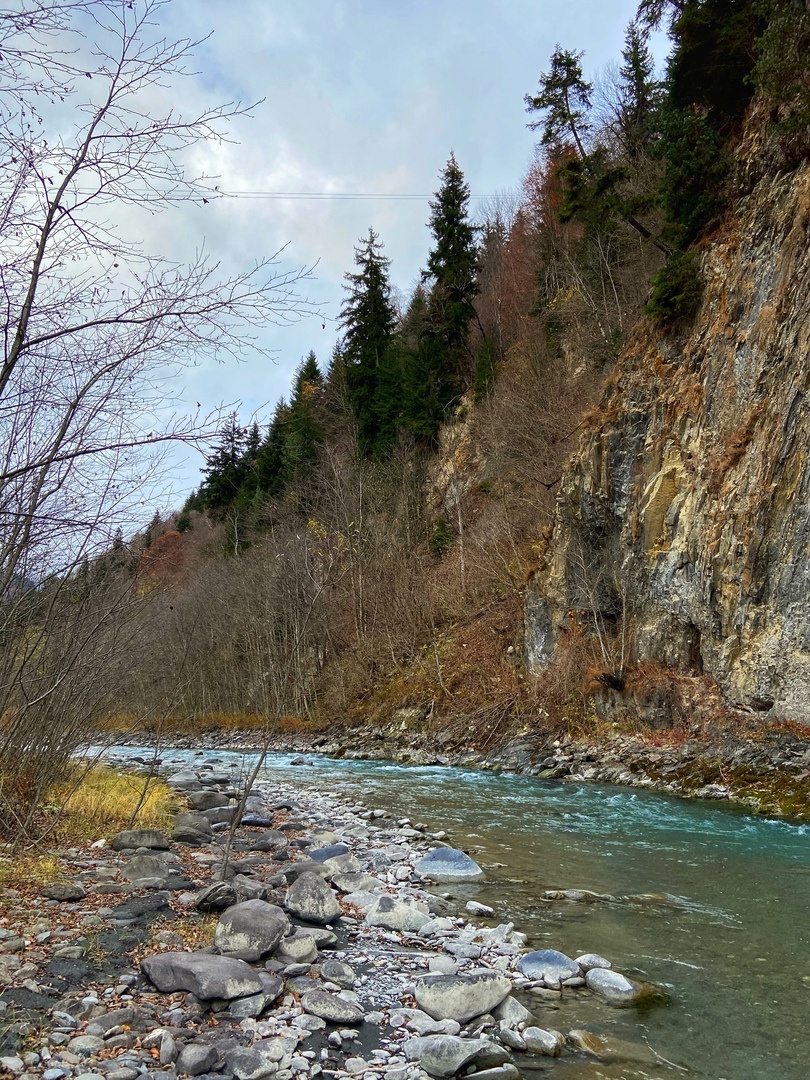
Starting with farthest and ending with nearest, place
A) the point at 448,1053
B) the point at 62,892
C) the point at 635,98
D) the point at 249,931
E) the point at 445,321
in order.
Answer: the point at 445,321
the point at 635,98
the point at 62,892
the point at 249,931
the point at 448,1053

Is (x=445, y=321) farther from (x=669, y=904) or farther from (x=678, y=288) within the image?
(x=669, y=904)

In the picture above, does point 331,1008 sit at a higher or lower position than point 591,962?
higher

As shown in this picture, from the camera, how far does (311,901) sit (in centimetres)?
552

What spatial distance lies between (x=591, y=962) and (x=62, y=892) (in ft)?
12.7

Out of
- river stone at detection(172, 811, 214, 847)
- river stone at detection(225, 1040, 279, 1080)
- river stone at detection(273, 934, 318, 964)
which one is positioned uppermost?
river stone at detection(225, 1040, 279, 1080)

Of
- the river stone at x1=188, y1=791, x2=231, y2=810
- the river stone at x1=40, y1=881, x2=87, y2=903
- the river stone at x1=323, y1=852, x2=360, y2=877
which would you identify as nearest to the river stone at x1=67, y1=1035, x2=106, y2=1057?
the river stone at x1=40, y1=881, x2=87, y2=903

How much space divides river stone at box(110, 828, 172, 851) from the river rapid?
122 inches

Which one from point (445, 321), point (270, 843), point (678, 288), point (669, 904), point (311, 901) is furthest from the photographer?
point (445, 321)

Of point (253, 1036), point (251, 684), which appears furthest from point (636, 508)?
point (251, 684)

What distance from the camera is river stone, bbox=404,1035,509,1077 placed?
3.55m

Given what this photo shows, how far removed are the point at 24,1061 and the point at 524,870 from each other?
18.3ft

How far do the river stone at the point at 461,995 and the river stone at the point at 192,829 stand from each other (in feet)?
14.2

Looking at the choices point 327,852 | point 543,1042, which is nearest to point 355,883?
point 327,852

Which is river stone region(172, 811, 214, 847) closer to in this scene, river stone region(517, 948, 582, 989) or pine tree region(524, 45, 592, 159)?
river stone region(517, 948, 582, 989)
